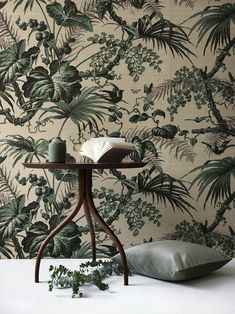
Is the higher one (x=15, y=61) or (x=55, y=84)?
(x=15, y=61)

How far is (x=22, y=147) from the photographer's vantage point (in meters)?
2.80

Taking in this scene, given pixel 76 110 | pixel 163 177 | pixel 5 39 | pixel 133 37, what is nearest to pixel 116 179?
pixel 163 177

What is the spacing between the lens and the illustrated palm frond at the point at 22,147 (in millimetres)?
2803

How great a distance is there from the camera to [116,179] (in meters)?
2.83

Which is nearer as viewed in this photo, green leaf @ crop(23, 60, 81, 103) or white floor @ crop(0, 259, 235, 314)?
white floor @ crop(0, 259, 235, 314)

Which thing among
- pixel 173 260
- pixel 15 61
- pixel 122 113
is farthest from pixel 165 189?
pixel 15 61

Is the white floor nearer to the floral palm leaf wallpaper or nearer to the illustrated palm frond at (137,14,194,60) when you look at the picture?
the floral palm leaf wallpaper

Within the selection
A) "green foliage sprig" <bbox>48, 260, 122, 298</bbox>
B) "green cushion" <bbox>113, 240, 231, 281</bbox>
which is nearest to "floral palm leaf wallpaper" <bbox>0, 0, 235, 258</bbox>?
"green cushion" <bbox>113, 240, 231, 281</bbox>

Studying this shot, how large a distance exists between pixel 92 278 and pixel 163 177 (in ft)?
2.97

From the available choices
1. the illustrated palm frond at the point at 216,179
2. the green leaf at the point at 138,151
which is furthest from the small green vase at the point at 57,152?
the illustrated palm frond at the point at 216,179

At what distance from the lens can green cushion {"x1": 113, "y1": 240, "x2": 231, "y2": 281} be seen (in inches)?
83.6

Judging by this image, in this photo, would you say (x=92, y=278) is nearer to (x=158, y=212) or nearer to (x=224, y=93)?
(x=158, y=212)

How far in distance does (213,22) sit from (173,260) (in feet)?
4.81

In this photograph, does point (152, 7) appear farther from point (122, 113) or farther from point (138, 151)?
point (138, 151)
